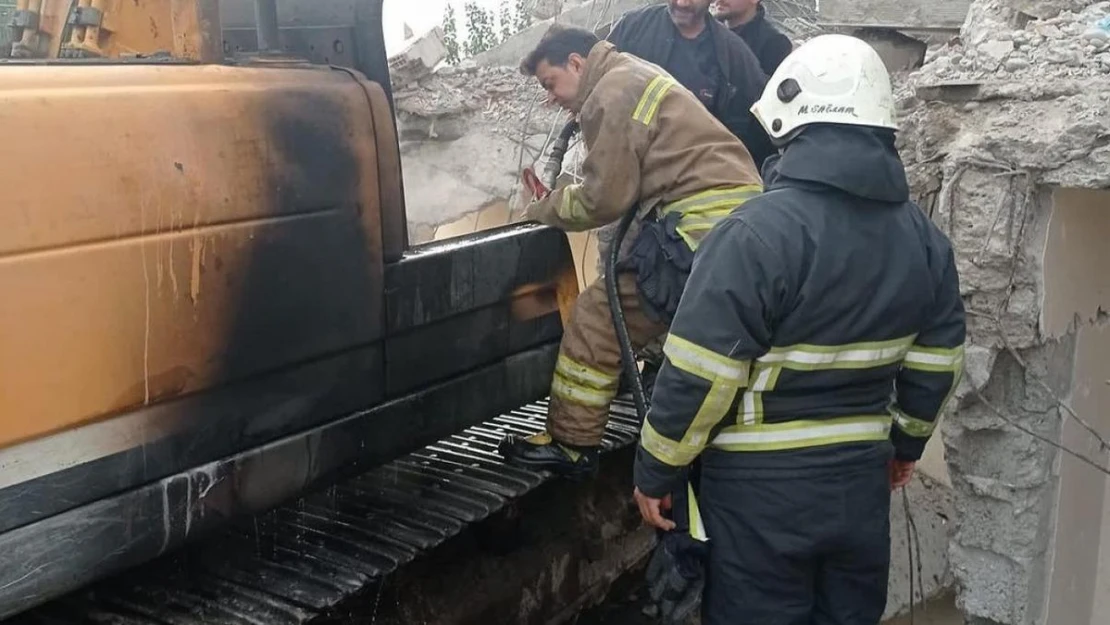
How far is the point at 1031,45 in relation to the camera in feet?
11.1

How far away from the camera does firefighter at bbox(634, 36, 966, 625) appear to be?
7.84ft

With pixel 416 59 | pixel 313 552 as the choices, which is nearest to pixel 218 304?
pixel 313 552

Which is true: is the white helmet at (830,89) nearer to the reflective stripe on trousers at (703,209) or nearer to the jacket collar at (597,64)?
the reflective stripe on trousers at (703,209)

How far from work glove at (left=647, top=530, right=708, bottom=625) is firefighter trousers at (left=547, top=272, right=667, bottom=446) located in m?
0.69

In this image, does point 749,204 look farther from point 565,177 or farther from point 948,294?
point 565,177

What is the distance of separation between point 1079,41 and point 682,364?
73.5 inches

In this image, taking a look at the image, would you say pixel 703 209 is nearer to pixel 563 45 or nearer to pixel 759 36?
pixel 563 45

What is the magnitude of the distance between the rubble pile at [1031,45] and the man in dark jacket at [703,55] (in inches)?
29.2

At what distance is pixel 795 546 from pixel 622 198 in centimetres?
121

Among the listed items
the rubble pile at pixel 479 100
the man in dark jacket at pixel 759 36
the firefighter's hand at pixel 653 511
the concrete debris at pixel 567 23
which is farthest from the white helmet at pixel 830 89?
the concrete debris at pixel 567 23

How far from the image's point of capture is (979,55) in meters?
3.49

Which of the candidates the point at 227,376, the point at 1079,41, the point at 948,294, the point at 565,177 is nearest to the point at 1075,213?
the point at 1079,41

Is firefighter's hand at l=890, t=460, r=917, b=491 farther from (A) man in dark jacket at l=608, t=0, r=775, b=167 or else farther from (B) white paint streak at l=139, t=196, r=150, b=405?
(B) white paint streak at l=139, t=196, r=150, b=405

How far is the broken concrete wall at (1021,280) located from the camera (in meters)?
3.22
